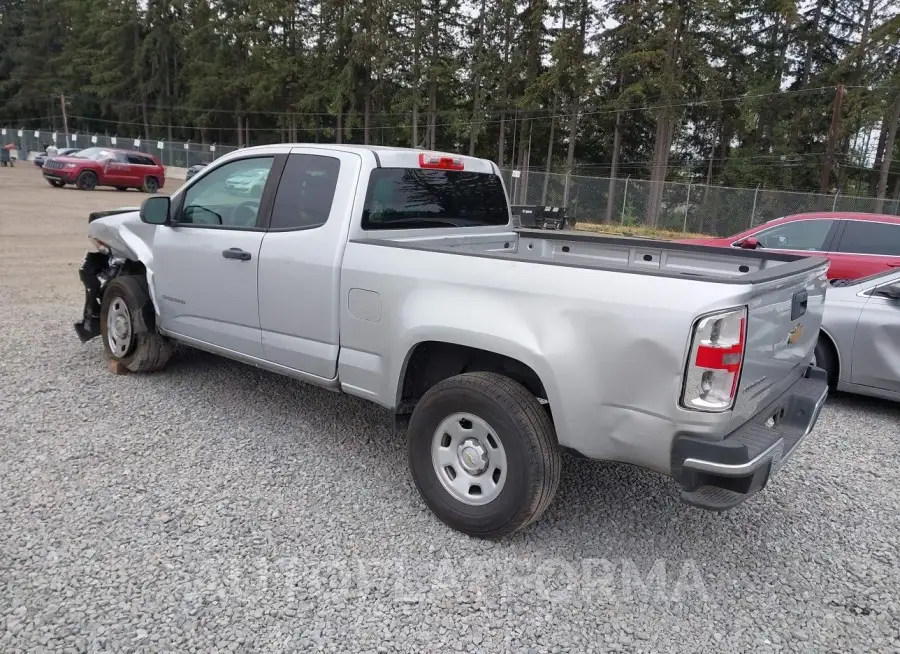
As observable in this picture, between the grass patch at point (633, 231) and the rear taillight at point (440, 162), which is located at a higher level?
the rear taillight at point (440, 162)

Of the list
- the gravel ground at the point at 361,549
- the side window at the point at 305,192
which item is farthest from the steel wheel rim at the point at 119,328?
the side window at the point at 305,192

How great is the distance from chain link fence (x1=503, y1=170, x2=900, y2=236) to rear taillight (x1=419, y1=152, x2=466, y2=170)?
73.3 ft

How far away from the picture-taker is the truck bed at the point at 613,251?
12.1 ft

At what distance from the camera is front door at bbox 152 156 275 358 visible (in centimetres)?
412

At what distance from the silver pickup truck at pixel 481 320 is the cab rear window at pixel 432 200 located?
14 millimetres

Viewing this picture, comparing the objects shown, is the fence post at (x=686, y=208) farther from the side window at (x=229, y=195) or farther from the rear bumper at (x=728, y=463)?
the rear bumper at (x=728, y=463)

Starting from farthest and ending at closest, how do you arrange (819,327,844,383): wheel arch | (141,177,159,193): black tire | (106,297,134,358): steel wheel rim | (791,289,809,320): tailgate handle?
(141,177,159,193): black tire, (819,327,844,383): wheel arch, (106,297,134,358): steel wheel rim, (791,289,809,320): tailgate handle

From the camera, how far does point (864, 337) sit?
5113mm

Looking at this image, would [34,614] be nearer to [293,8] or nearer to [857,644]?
[857,644]

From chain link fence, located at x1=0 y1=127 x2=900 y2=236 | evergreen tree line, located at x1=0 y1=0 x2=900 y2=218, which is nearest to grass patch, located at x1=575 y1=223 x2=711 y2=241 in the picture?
chain link fence, located at x1=0 y1=127 x2=900 y2=236

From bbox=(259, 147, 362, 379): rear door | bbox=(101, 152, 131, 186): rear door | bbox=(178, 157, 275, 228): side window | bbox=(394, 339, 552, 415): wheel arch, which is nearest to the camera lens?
bbox=(394, 339, 552, 415): wheel arch

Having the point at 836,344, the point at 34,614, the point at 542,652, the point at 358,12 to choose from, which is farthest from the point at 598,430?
the point at 358,12

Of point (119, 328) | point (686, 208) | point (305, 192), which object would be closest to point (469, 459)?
point (305, 192)

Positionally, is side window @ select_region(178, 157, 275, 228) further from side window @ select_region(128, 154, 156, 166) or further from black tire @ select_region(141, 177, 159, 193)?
black tire @ select_region(141, 177, 159, 193)
